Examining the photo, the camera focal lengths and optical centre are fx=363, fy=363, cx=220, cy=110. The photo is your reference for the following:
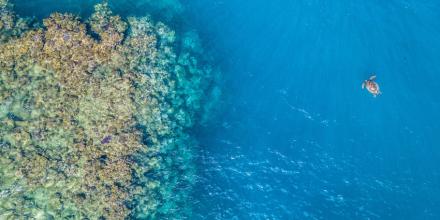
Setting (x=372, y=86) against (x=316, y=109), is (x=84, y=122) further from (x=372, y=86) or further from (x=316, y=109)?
(x=372, y=86)

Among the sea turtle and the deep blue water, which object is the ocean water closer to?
the deep blue water

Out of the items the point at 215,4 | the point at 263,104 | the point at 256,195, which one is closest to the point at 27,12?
the point at 215,4

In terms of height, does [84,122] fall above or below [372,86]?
below

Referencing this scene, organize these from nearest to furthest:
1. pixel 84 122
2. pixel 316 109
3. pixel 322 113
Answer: pixel 84 122 < pixel 322 113 < pixel 316 109

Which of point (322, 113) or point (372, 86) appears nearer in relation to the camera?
point (322, 113)

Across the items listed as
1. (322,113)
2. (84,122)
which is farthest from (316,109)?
(84,122)

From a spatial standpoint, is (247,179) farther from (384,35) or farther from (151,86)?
(384,35)
